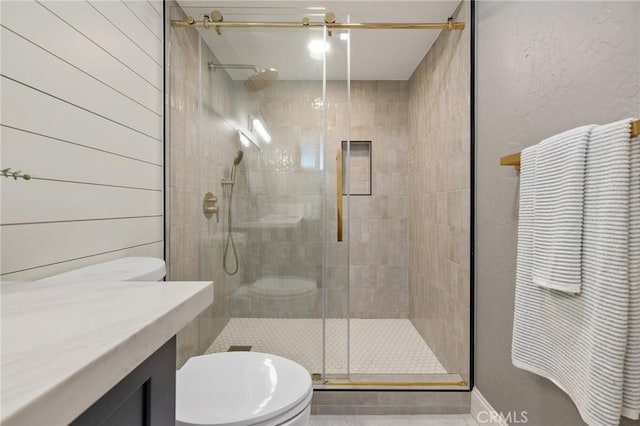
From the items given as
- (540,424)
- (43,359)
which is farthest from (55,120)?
(540,424)

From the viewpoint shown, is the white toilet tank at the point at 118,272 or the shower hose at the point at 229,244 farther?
the shower hose at the point at 229,244

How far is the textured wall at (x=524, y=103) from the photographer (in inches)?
37.2

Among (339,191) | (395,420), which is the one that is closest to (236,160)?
(339,191)

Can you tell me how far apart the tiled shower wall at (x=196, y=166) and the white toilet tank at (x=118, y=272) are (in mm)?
569

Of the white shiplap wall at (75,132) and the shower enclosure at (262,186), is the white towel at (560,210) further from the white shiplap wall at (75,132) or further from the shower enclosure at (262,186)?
the white shiplap wall at (75,132)

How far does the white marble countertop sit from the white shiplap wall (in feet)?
1.46

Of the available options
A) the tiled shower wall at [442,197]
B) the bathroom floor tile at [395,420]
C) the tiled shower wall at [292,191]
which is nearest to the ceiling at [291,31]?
the tiled shower wall at [292,191]

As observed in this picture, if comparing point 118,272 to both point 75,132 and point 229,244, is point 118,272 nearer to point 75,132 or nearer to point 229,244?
point 75,132

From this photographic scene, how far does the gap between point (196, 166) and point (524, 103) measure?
1.70 metres

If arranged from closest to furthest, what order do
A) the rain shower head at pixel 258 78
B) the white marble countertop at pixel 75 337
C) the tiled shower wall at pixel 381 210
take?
1. the white marble countertop at pixel 75 337
2. the rain shower head at pixel 258 78
3. the tiled shower wall at pixel 381 210

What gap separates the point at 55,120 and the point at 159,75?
86 cm

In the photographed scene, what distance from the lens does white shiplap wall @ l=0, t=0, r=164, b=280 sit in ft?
2.96

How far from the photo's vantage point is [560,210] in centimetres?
99

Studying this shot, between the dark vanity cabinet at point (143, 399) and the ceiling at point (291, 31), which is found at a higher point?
the ceiling at point (291, 31)
